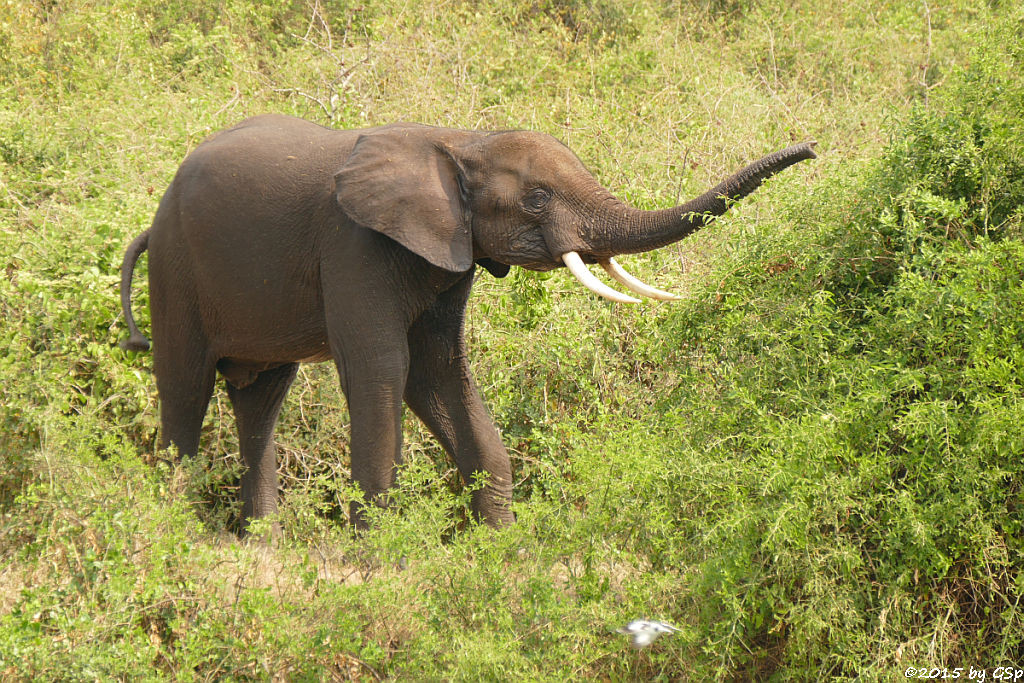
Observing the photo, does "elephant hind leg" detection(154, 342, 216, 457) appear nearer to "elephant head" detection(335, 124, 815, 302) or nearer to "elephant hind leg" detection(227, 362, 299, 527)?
"elephant hind leg" detection(227, 362, 299, 527)

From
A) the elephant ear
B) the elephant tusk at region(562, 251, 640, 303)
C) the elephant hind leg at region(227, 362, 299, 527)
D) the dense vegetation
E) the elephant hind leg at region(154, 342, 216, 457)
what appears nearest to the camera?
the dense vegetation

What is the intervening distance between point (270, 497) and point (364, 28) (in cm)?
612

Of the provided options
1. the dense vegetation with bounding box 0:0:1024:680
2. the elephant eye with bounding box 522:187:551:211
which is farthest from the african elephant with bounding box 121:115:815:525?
the dense vegetation with bounding box 0:0:1024:680

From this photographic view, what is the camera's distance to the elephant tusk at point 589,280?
5.32 m

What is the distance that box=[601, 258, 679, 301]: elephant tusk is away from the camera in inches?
211

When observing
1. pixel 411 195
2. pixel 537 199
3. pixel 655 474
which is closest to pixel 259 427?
pixel 411 195

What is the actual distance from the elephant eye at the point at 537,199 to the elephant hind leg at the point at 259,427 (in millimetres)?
1669

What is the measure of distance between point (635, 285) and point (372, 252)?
3.81 feet

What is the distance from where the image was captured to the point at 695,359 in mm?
5555

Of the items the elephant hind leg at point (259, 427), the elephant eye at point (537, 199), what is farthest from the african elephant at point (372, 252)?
the elephant hind leg at point (259, 427)

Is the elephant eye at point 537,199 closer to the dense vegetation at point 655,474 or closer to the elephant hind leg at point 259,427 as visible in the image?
the dense vegetation at point 655,474

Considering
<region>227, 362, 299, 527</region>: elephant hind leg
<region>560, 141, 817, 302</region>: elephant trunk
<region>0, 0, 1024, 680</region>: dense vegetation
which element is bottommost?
<region>227, 362, 299, 527</region>: elephant hind leg

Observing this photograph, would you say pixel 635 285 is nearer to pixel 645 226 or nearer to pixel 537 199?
pixel 645 226

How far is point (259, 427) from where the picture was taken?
6.52 meters
